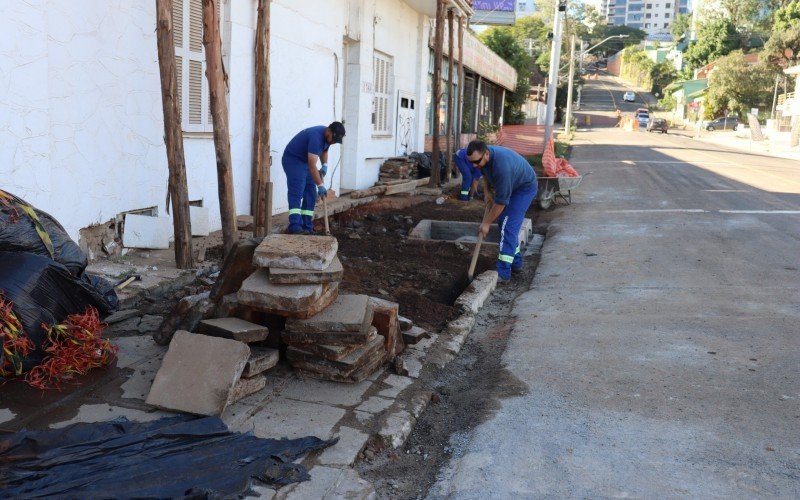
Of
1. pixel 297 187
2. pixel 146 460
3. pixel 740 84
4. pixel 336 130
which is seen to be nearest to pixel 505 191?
pixel 336 130

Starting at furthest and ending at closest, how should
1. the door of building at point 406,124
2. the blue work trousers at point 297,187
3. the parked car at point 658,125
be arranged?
the parked car at point 658,125 → the door of building at point 406,124 → the blue work trousers at point 297,187

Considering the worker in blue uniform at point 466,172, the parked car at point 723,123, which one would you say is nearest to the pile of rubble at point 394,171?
the worker in blue uniform at point 466,172

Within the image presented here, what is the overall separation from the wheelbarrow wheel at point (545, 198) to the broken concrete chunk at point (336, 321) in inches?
365

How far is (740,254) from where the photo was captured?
869cm

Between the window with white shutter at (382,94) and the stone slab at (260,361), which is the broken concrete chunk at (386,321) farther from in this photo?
the window with white shutter at (382,94)

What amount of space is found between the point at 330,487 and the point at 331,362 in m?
1.21

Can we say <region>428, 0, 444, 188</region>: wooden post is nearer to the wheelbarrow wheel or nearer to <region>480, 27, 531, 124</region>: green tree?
the wheelbarrow wheel

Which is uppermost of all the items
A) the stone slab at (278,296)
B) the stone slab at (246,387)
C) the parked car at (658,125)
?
the parked car at (658,125)

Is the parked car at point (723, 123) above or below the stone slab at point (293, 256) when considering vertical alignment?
above

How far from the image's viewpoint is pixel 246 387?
3861mm

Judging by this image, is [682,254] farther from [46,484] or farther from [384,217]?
[46,484]

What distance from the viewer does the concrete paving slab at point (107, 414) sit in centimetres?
350

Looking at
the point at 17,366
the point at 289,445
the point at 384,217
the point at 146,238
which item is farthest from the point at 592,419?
the point at 384,217

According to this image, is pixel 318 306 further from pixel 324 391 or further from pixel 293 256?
pixel 324 391
